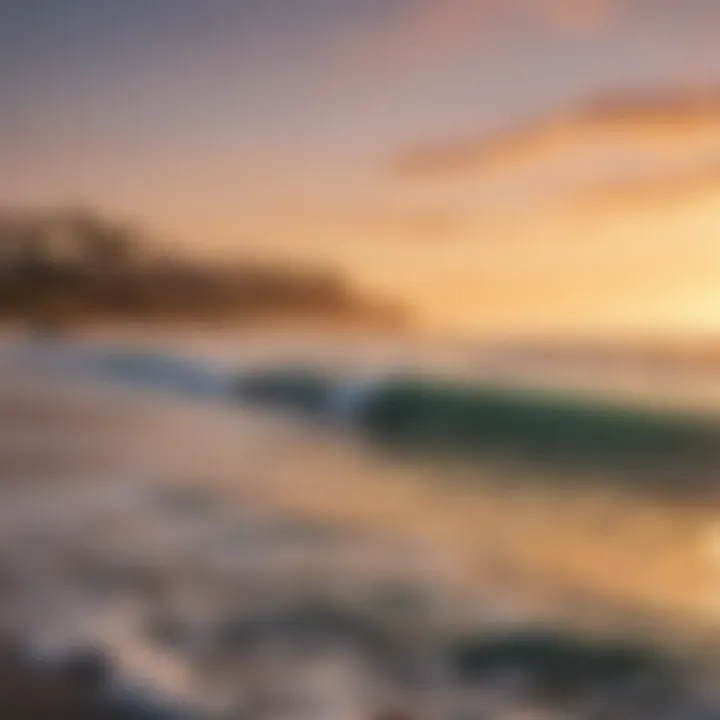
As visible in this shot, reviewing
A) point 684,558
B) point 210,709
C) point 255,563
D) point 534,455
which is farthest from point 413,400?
point 210,709

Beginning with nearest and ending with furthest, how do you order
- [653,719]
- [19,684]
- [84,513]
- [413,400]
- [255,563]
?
[19,684]
[653,719]
[255,563]
[84,513]
[413,400]

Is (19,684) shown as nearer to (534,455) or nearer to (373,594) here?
(373,594)

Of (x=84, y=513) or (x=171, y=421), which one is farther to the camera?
(x=171, y=421)

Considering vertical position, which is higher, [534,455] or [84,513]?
[534,455]

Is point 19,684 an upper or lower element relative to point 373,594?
lower

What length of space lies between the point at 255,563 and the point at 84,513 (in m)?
0.69

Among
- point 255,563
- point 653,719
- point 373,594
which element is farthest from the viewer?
point 255,563

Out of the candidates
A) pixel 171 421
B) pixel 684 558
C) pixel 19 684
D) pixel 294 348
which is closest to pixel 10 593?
pixel 19 684

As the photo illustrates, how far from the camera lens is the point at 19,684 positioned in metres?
1.53

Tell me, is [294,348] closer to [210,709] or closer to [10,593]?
[10,593]

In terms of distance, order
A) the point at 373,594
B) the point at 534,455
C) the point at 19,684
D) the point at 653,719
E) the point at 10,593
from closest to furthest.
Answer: the point at 19,684 < the point at 653,719 < the point at 10,593 < the point at 373,594 < the point at 534,455

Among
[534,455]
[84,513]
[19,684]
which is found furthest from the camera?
[534,455]

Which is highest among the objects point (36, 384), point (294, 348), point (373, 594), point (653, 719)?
point (294, 348)

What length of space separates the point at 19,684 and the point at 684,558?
2.06m
